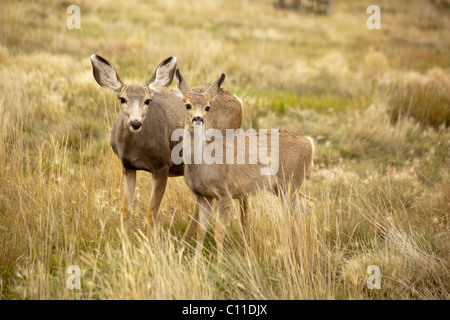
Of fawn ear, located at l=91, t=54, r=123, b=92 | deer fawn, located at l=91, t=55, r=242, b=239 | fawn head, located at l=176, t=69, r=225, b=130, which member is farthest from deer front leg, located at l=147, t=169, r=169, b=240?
fawn ear, located at l=91, t=54, r=123, b=92

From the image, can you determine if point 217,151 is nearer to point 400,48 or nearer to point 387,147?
point 387,147

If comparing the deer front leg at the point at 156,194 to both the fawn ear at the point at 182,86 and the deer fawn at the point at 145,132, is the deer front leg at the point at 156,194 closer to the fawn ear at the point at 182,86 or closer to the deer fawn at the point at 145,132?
the deer fawn at the point at 145,132

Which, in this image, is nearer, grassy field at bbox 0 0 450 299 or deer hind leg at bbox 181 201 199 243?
grassy field at bbox 0 0 450 299

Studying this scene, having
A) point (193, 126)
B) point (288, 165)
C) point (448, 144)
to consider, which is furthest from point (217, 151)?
point (448, 144)

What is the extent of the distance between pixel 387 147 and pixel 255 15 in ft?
64.2

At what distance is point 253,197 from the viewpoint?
17.7 ft

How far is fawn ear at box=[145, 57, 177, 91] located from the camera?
207 inches

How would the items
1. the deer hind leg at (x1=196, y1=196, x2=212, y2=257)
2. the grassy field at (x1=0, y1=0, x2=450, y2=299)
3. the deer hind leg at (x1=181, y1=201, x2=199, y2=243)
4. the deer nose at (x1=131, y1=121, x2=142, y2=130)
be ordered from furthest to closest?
the deer hind leg at (x1=181, y1=201, x2=199, y2=243), the deer hind leg at (x1=196, y1=196, x2=212, y2=257), the deer nose at (x1=131, y1=121, x2=142, y2=130), the grassy field at (x1=0, y1=0, x2=450, y2=299)

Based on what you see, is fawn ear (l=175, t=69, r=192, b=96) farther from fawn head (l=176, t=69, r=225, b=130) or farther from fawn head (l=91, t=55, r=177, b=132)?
fawn head (l=91, t=55, r=177, b=132)

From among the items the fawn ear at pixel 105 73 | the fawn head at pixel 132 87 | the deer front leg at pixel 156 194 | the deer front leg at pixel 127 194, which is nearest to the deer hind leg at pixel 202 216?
the deer front leg at pixel 156 194

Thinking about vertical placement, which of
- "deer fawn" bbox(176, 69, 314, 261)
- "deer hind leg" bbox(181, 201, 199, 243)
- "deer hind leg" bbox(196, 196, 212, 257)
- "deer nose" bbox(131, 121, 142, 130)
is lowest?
"deer hind leg" bbox(181, 201, 199, 243)

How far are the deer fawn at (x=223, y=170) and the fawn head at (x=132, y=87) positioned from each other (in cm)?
25

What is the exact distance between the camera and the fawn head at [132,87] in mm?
4809

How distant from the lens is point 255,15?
27.6 meters
